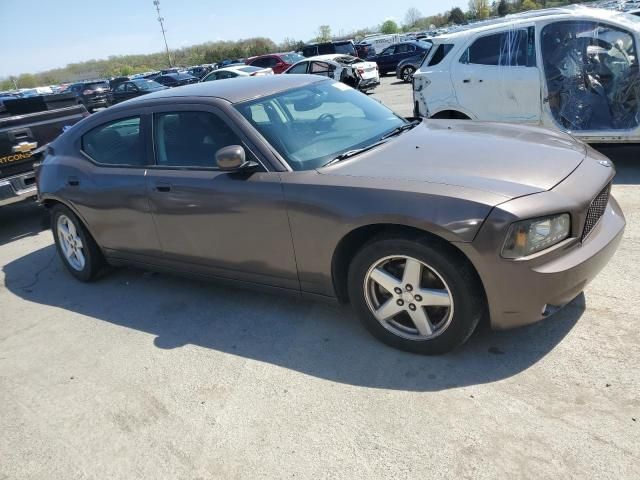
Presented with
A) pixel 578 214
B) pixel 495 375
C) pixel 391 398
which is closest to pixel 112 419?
A: pixel 391 398

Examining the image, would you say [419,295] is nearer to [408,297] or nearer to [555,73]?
[408,297]

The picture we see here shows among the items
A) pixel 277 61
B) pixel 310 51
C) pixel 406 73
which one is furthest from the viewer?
pixel 310 51

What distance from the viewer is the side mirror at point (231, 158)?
323cm

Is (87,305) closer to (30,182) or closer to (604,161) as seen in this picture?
(30,182)

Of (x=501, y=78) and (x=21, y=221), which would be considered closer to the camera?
(x=501, y=78)

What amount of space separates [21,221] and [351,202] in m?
6.39

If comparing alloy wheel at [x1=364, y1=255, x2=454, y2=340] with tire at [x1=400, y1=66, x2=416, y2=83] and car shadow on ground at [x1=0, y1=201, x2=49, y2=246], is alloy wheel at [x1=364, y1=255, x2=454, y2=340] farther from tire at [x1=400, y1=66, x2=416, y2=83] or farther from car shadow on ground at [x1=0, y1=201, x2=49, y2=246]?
tire at [x1=400, y1=66, x2=416, y2=83]

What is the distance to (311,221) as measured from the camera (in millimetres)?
3119

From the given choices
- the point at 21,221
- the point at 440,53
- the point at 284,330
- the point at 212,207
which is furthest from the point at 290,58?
the point at 284,330

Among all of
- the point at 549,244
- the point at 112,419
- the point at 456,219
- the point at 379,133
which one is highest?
the point at 379,133

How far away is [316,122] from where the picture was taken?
3.69 metres

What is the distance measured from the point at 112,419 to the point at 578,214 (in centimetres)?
279

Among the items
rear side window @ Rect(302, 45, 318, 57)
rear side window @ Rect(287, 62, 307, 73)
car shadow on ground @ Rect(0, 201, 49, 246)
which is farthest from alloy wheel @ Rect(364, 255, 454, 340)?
rear side window @ Rect(302, 45, 318, 57)

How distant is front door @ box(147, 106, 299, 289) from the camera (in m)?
3.32
